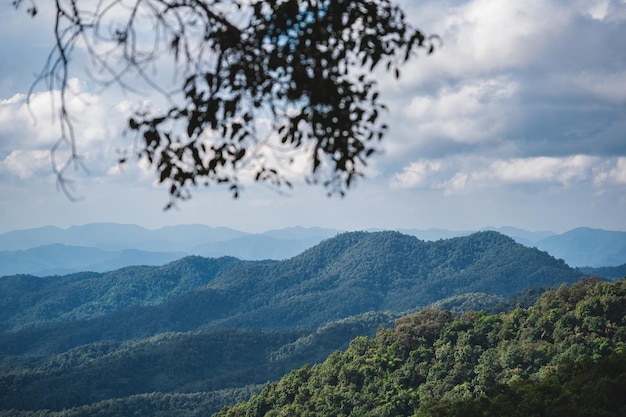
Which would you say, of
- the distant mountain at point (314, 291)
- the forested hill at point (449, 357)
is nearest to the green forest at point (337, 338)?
the forested hill at point (449, 357)

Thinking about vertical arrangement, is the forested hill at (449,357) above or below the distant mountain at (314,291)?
below

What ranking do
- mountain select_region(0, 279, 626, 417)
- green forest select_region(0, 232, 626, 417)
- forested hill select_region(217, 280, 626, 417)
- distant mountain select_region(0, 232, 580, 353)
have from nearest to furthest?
mountain select_region(0, 279, 626, 417) < forested hill select_region(217, 280, 626, 417) < green forest select_region(0, 232, 626, 417) < distant mountain select_region(0, 232, 580, 353)

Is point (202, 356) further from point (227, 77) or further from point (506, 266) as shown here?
point (227, 77)

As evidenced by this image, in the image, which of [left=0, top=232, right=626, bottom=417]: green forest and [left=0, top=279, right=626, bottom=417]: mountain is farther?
[left=0, top=232, right=626, bottom=417]: green forest

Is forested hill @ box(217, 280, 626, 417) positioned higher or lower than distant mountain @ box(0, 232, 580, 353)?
lower

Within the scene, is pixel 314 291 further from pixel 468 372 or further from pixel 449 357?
pixel 468 372

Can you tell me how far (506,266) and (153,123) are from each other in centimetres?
17204

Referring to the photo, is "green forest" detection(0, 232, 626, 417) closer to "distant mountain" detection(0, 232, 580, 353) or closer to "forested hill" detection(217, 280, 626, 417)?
"forested hill" detection(217, 280, 626, 417)

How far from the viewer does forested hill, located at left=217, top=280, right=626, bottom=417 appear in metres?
32.0

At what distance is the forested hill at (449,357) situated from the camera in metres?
32.0

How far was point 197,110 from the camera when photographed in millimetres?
5125

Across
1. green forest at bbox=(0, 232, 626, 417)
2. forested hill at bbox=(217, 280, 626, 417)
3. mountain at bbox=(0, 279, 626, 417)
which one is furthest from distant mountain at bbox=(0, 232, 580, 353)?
forested hill at bbox=(217, 280, 626, 417)

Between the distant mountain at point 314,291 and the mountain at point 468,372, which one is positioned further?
the distant mountain at point 314,291

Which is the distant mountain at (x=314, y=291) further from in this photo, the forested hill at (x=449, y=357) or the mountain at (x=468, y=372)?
the forested hill at (x=449, y=357)
